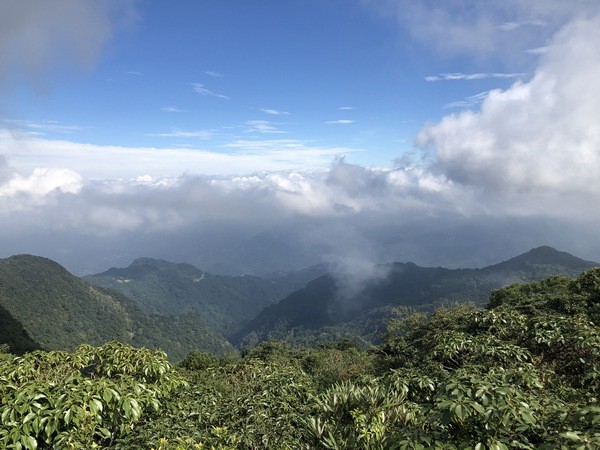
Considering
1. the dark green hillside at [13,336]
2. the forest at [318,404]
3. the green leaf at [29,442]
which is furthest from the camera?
the dark green hillside at [13,336]

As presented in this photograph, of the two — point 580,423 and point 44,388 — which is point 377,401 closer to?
point 580,423

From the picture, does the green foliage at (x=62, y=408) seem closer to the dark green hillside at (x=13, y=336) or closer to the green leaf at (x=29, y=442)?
the green leaf at (x=29, y=442)

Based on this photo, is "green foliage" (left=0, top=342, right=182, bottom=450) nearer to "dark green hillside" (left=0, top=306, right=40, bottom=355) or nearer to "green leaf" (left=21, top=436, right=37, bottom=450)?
"green leaf" (left=21, top=436, right=37, bottom=450)

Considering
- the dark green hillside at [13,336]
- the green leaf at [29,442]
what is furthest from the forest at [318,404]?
the dark green hillside at [13,336]

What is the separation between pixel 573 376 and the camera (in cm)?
1088

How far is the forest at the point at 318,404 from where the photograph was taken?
15.7 ft

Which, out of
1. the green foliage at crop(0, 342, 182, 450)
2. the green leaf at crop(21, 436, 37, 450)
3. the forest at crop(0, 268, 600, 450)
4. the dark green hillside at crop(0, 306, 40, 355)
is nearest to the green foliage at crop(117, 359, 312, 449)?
the forest at crop(0, 268, 600, 450)

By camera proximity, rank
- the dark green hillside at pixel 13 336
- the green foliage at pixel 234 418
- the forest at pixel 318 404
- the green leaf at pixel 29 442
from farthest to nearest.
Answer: the dark green hillside at pixel 13 336 < the green foliage at pixel 234 418 < the green leaf at pixel 29 442 < the forest at pixel 318 404

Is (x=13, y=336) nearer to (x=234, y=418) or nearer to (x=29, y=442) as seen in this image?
(x=234, y=418)

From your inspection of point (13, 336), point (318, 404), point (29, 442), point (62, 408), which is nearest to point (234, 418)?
point (318, 404)

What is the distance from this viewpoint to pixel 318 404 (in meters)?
8.93

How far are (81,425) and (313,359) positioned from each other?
48.9 m

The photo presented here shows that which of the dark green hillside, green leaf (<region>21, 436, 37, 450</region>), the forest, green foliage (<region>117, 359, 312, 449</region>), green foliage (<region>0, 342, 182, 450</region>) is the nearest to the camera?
the forest

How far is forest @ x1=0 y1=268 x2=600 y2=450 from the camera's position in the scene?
4.77 meters
